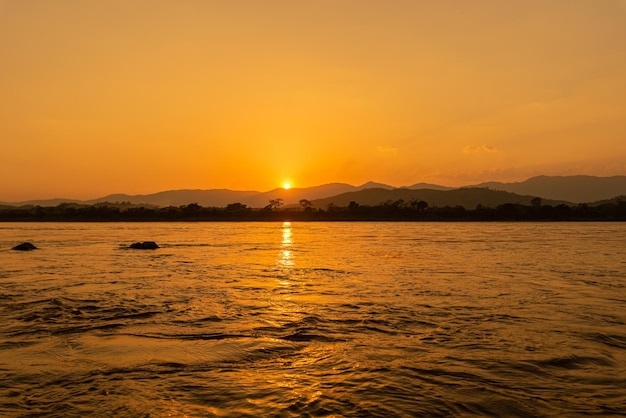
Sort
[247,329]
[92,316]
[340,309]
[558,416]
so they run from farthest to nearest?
[340,309] < [92,316] < [247,329] < [558,416]

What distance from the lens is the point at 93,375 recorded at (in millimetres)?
10727

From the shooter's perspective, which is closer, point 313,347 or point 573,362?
point 573,362

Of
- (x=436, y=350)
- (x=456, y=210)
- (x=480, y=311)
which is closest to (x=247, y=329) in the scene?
(x=436, y=350)

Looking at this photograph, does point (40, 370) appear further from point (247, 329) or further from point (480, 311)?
point (480, 311)

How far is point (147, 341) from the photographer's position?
543 inches

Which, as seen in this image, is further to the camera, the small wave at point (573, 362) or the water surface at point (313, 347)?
the small wave at point (573, 362)

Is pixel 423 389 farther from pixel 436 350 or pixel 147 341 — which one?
pixel 147 341

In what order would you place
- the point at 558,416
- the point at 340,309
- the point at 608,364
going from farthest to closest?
the point at 340,309 < the point at 608,364 < the point at 558,416

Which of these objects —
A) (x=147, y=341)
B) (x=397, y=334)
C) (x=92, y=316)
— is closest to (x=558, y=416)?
(x=397, y=334)

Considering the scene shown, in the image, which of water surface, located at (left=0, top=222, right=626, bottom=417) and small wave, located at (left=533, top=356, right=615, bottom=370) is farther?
small wave, located at (left=533, top=356, right=615, bottom=370)

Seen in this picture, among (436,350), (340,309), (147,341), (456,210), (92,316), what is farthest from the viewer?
(456,210)

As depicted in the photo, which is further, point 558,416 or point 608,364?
point 608,364

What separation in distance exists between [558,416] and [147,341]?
10362 millimetres

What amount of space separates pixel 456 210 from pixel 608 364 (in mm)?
190341
